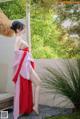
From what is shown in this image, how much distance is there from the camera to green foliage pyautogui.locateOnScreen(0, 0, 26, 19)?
816 centimetres

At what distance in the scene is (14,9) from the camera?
8.45m

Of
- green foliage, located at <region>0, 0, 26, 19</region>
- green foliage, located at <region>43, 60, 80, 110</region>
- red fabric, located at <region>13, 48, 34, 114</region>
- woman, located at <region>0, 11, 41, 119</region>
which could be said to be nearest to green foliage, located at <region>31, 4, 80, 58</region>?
green foliage, located at <region>0, 0, 26, 19</region>

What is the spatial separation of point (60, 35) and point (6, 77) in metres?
1.58

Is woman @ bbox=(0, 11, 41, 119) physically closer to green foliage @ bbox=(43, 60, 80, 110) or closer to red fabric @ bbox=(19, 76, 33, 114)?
red fabric @ bbox=(19, 76, 33, 114)

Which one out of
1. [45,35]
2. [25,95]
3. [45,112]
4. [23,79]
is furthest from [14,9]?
[45,112]

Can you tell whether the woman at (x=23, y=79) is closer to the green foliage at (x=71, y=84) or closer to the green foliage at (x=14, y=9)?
the green foliage at (x=71, y=84)

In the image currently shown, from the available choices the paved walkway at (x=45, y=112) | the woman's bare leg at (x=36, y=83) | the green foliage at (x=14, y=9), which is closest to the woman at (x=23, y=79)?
the woman's bare leg at (x=36, y=83)

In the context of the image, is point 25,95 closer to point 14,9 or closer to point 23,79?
point 23,79

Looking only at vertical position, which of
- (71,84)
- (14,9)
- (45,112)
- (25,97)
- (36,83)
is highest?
(14,9)

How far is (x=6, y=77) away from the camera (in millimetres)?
7258

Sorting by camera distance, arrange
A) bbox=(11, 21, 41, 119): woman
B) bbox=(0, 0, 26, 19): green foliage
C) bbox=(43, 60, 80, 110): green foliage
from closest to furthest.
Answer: bbox=(43, 60, 80, 110): green foliage < bbox=(11, 21, 41, 119): woman < bbox=(0, 0, 26, 19): green foliage

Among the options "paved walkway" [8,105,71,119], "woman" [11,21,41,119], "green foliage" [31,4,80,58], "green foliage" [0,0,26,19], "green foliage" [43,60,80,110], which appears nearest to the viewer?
"green foliage" [43,60,80,110]

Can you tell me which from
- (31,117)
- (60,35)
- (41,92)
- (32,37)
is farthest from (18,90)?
(32,37)

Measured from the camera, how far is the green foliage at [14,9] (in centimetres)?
816
